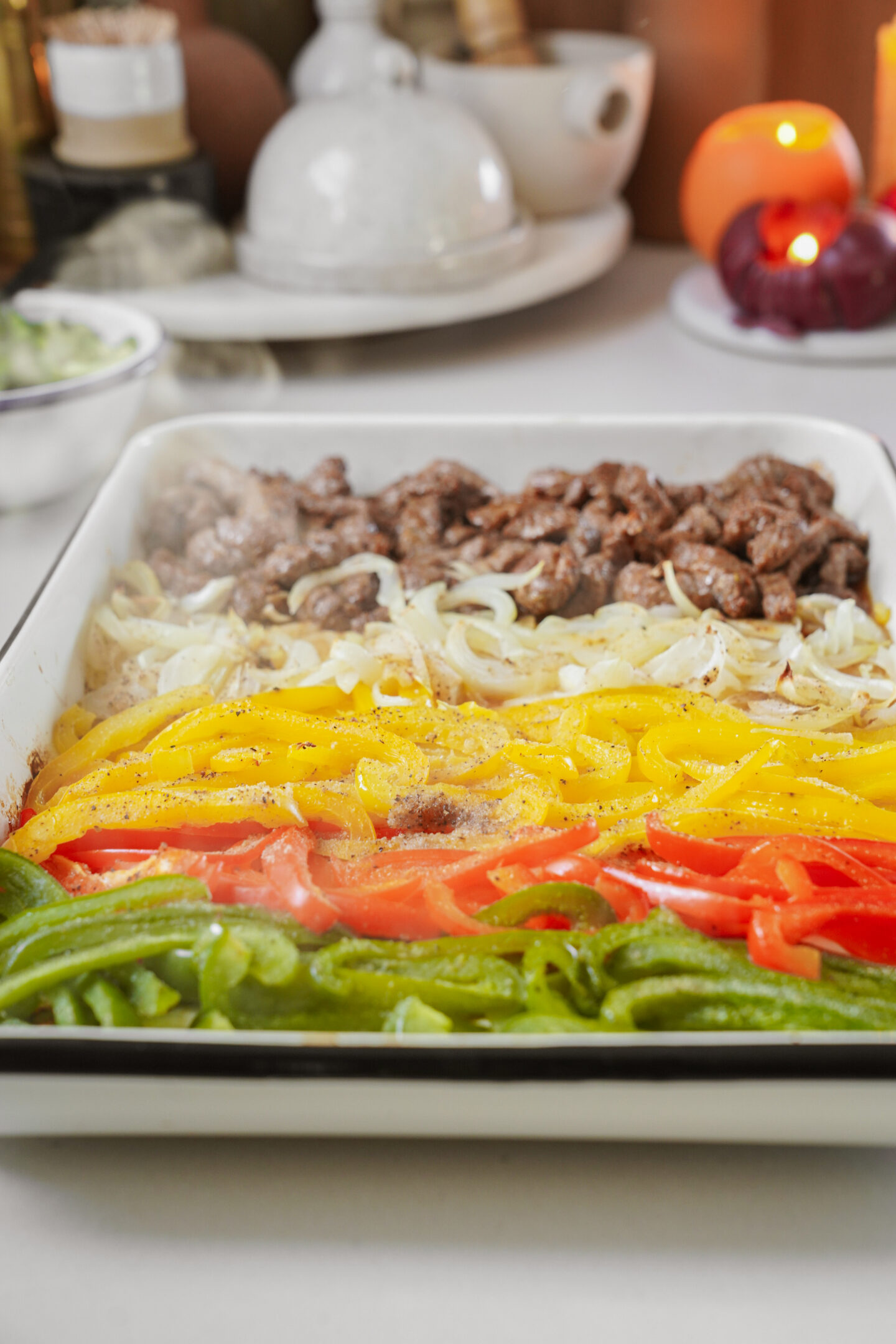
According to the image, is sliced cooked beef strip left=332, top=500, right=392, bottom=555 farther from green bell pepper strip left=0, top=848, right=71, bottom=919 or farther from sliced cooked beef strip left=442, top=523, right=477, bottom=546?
green bell pepper strip left=0, top=848, right=71, bottom=919

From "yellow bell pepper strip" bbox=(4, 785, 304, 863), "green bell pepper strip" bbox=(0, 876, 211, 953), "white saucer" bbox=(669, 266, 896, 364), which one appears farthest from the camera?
"white saucer" bbox=(669, 266, 896, 364)

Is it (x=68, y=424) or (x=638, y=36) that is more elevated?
(x=638, y=36)

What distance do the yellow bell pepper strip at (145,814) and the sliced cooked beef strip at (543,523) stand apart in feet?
1.94

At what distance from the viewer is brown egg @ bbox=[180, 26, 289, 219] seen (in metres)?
2.43

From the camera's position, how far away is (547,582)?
1330 mm

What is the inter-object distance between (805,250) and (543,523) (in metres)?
1.15

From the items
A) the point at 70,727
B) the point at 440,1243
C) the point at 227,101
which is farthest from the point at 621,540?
the point at 227,101

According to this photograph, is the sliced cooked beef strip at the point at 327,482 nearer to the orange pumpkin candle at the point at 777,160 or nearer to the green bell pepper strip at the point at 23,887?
the green bell pepper strip at the point at 23,887

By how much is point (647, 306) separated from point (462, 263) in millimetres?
625

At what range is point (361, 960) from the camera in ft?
2.51

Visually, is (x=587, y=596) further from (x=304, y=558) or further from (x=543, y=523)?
(x=304, y=558)

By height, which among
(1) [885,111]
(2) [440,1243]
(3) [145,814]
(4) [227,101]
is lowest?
(2) [440,1243]

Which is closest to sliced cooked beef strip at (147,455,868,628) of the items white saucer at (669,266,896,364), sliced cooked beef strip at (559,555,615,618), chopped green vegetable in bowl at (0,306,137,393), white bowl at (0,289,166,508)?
sliced cooked beef strip at (559,555,615,618)

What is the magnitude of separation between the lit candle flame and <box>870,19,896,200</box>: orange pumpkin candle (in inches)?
15.4
